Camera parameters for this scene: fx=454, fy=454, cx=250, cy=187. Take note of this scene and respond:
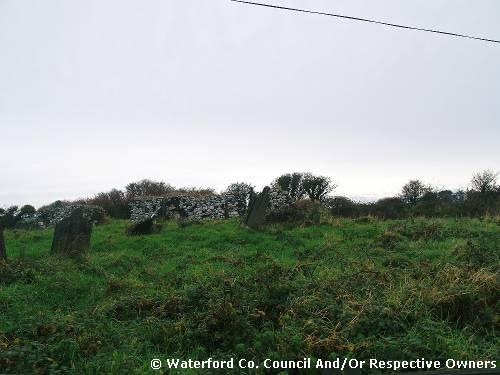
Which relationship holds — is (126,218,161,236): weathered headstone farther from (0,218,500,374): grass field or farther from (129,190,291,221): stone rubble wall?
(129,190,291,221): stone rubble wall

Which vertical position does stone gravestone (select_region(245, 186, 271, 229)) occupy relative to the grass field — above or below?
above

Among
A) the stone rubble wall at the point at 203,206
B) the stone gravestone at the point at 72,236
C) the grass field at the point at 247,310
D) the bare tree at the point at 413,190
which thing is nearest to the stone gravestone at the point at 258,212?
the grass field at the point at 247,310

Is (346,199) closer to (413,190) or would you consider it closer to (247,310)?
(413,190)

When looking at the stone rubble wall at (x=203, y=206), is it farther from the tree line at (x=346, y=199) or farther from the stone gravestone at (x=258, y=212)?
the stone gravestone at (x=258, y=212)

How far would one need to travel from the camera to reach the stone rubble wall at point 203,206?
21.6 metres

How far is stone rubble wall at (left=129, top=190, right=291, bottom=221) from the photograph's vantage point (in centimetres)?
2159

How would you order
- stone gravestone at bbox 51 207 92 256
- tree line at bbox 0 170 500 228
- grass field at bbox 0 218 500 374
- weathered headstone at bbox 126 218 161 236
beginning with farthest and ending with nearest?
1. tree line at bbox 0 170 500 228
2. weathered headstone at bbox 126 218 161 236
3. stone gravestone at bbox 51 207 92 256
4. grass field at bbox 0 218 500 374

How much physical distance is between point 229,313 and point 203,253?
5.62 meters

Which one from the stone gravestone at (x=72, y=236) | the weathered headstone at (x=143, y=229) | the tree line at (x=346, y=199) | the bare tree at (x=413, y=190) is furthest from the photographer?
the bare tree at (x=413, y=190)

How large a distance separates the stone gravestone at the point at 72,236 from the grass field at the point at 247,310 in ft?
4.79

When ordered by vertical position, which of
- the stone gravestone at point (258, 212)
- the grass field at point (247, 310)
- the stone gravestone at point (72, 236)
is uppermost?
the stone gravestone at point (258, 212)

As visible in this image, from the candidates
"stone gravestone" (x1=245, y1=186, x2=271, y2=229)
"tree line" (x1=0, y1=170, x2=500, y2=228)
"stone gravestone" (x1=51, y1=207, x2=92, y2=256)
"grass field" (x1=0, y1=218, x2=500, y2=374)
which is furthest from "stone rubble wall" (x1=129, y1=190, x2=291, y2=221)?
"grass field" (x1=0, y1=218, x2=500, y2=374)

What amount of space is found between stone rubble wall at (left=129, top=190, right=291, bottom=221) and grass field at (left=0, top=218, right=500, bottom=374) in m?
12.2

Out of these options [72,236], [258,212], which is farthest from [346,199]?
[72,236]
